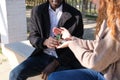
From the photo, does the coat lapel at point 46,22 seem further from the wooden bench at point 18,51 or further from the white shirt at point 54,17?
the wooden bench at point 18,51

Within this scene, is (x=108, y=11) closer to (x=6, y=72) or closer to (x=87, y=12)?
(x=6, y=72)

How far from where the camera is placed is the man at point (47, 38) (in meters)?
3.12

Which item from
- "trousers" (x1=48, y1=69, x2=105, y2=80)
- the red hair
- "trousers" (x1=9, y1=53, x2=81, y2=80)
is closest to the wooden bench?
"trousers" (x1=9, y1=53, x2=81, y2=80)

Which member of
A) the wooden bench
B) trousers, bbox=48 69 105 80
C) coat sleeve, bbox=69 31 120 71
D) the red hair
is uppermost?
the red hair

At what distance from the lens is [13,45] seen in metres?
4.30

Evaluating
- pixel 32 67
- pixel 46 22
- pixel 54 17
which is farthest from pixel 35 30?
pixel 32 67

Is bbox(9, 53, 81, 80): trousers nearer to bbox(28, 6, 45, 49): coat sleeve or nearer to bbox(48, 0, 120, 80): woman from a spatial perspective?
bbox(28, 6, 45, 49): coat sleeve

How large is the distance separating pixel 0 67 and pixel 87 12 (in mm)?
5771

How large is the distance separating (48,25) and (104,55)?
135cm

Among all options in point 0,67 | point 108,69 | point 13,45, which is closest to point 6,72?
point 0,67

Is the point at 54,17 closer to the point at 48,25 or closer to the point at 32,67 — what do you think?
the point at 48,25

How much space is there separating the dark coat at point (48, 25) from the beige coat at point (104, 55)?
0.97 metres

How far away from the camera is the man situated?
10.3ft

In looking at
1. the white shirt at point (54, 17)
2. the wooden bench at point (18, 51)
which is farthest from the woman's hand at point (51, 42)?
the wooden bench at point (18, 51)
